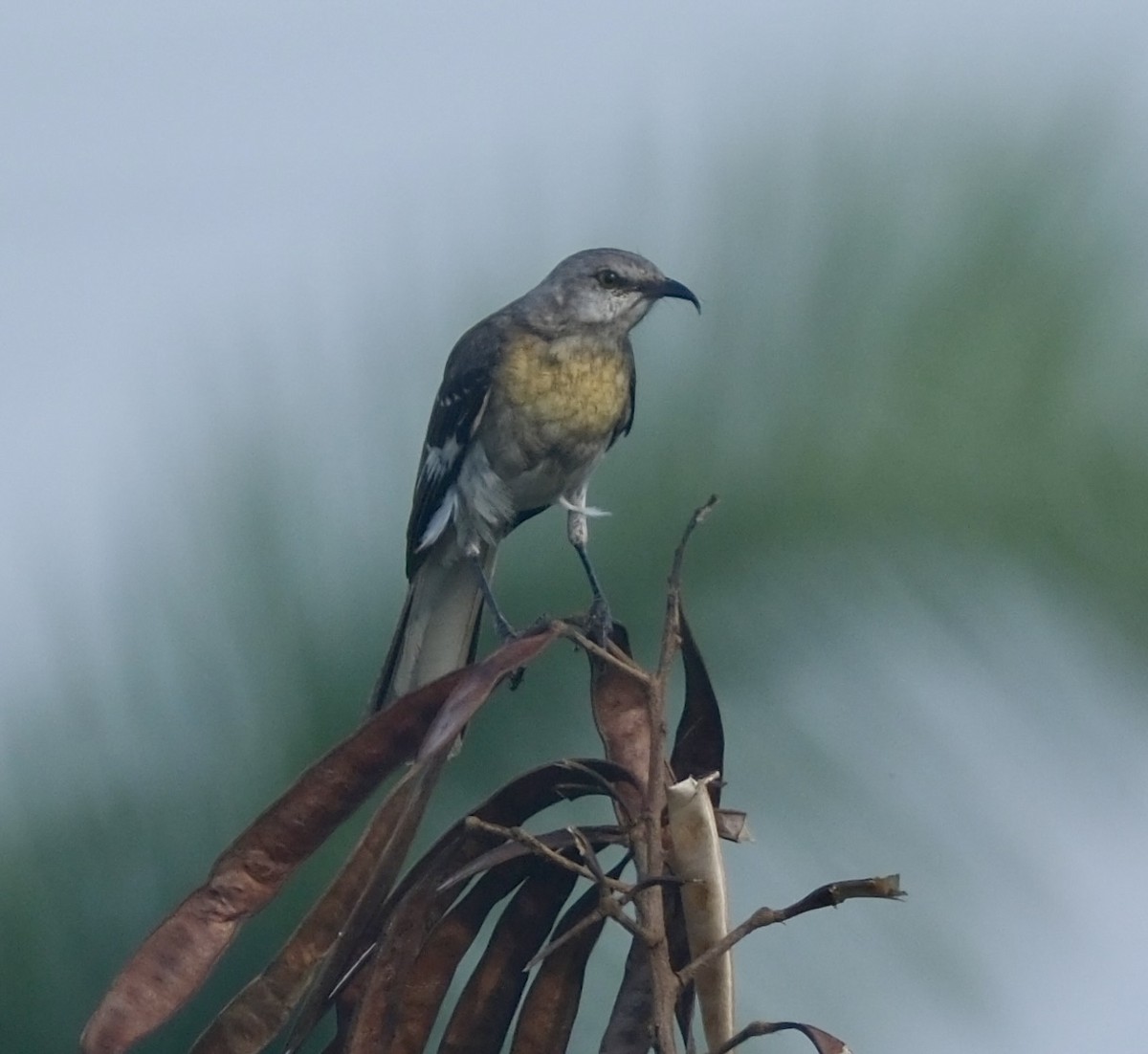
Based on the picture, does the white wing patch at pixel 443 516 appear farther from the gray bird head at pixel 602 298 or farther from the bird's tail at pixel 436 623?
the gray bird head at pixel 602 298

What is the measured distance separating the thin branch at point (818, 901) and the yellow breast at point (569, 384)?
3.00 metres

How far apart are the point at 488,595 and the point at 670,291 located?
0.84m

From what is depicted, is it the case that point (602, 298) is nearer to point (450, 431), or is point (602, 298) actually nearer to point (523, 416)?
point (523, 416)

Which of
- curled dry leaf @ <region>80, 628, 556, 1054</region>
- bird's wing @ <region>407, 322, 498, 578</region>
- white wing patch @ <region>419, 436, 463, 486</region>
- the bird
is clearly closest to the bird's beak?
the bird

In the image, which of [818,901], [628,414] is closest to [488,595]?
[628,414]

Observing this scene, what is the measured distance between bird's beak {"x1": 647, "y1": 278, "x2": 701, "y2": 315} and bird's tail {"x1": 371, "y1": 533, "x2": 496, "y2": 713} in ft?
2.41

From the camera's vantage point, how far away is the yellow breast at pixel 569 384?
4.64m

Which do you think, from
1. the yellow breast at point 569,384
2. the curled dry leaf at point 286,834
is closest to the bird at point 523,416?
the yellow breast at point 569,384

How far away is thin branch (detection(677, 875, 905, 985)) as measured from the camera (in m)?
1.60

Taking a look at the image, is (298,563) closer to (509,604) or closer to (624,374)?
(509,604)

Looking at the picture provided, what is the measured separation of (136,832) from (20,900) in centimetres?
21

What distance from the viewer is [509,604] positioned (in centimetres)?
418

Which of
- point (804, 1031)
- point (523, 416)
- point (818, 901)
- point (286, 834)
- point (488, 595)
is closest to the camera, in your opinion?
point (818, 901)

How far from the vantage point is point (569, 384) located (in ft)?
15.4
